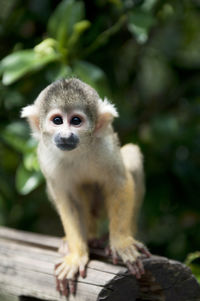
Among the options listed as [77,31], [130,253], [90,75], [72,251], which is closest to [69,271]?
[72,251]

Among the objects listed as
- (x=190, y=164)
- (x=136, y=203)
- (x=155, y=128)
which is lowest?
(x=136, y=203)

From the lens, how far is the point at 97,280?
2.95m

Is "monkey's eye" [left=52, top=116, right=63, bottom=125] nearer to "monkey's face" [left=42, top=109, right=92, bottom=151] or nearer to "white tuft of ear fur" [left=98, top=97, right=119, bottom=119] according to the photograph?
"monkey's face" [left=42, top=109, right=92, bottom=151]

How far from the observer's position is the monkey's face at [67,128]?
310cm

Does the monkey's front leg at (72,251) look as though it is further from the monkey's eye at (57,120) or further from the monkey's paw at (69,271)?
the monkey's eye at (57,120)

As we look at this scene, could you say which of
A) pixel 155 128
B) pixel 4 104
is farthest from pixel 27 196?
pixel 155 128

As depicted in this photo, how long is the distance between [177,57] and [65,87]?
9.05 ft

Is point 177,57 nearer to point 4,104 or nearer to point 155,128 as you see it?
point 155,128

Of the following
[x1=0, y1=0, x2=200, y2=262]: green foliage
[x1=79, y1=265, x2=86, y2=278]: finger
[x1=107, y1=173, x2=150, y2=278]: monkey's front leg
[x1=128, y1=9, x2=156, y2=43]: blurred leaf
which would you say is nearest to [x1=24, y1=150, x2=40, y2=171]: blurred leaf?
[x1=0, y1=0, x2=200, y2=262]: green foliage

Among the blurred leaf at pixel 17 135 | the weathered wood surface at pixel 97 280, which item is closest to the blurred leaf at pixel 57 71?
the blurred leaf at pixel 17 135

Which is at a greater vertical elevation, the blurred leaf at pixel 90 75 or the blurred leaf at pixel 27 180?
the blurred leaf at pixel 90 75

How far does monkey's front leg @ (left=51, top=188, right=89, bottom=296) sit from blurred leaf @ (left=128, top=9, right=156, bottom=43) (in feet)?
4.97

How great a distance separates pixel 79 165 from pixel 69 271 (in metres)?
0.75

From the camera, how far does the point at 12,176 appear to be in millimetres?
5262
